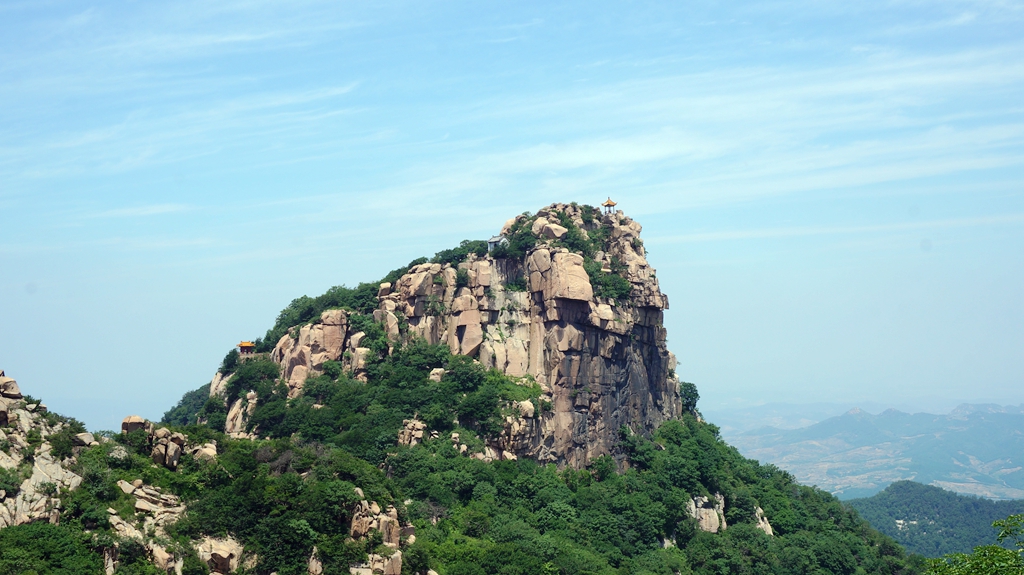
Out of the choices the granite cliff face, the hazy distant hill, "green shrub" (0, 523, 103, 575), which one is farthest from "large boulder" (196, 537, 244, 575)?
the hazy distant hill

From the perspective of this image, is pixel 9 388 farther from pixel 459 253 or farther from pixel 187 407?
pixel 187 407

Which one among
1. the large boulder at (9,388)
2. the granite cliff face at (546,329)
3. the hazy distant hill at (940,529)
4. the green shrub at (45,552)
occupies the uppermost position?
the granite cliff face at (546,329)

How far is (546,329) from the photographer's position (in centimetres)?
8956

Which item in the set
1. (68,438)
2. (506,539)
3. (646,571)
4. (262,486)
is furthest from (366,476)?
(646,571)

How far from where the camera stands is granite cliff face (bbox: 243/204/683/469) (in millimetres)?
88375

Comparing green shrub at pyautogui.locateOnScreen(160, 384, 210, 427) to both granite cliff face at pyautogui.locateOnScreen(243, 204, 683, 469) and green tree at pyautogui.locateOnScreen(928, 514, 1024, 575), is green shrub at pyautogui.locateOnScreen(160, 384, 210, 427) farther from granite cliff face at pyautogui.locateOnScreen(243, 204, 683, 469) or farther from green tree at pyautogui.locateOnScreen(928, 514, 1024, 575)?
green tree at pyautogui.locateOnScreen(928, 514, 1024, 575)

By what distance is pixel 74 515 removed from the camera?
54.8 m

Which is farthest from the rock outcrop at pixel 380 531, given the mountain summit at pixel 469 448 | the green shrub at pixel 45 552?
the green shrub at pixel 45 552

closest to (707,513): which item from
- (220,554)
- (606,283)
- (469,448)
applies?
(606,283)

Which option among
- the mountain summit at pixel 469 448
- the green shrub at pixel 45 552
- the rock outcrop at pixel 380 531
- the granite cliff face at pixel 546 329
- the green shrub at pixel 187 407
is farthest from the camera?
the green shrub at pixel 187 407

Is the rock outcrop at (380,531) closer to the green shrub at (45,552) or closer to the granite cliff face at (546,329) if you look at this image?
the green shrub at (45,552)

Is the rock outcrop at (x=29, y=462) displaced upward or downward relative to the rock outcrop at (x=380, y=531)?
upward

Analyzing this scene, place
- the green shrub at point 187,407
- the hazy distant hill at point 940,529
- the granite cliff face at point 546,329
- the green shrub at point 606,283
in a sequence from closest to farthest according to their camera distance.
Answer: the granite cliff face at point 546,329, the green shrub at point 606,283, the green shrub at point 187,407, the hazy distant hill at point 940,529

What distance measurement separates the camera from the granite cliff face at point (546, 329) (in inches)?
3479
